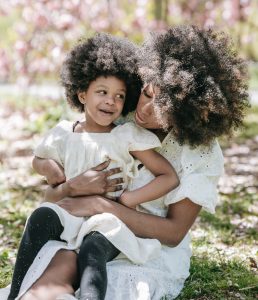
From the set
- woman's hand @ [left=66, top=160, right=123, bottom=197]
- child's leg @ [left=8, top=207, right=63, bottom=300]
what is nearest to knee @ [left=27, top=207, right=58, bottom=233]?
child's leg @ [left=8, top=207, right=63, bottom=300]

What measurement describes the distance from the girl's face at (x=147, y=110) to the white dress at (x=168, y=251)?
0.13 metres

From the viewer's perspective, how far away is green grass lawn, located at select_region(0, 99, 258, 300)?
358 centimetres

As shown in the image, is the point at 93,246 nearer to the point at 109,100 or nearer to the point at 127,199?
the point at 127,199

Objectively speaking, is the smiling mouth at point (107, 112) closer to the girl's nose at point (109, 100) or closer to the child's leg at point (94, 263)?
the girl's nose at point (109, 100)

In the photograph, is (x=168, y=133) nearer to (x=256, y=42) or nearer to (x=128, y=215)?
(x=128, y=215)

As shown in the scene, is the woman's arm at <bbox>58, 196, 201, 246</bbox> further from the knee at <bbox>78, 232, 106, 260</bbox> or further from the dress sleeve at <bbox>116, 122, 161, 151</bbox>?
the dress sleeve at <bbox>116, 122, 161, 151</bbox>

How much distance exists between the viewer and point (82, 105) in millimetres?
3777

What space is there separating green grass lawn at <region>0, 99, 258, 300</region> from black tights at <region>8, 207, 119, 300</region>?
2.08ft

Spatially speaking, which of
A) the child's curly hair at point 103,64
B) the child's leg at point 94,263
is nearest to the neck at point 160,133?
the child's curly hair at point 103,64

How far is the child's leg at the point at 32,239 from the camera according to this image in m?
2.96

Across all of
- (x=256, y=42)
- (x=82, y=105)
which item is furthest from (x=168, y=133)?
(x=256, y=42)

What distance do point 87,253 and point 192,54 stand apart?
1.11m

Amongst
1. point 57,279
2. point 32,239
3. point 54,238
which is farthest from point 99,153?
point 57,279

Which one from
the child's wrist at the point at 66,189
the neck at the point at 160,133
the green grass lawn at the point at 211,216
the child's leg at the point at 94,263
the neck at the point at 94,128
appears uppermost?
the neck at the point at 160,133
